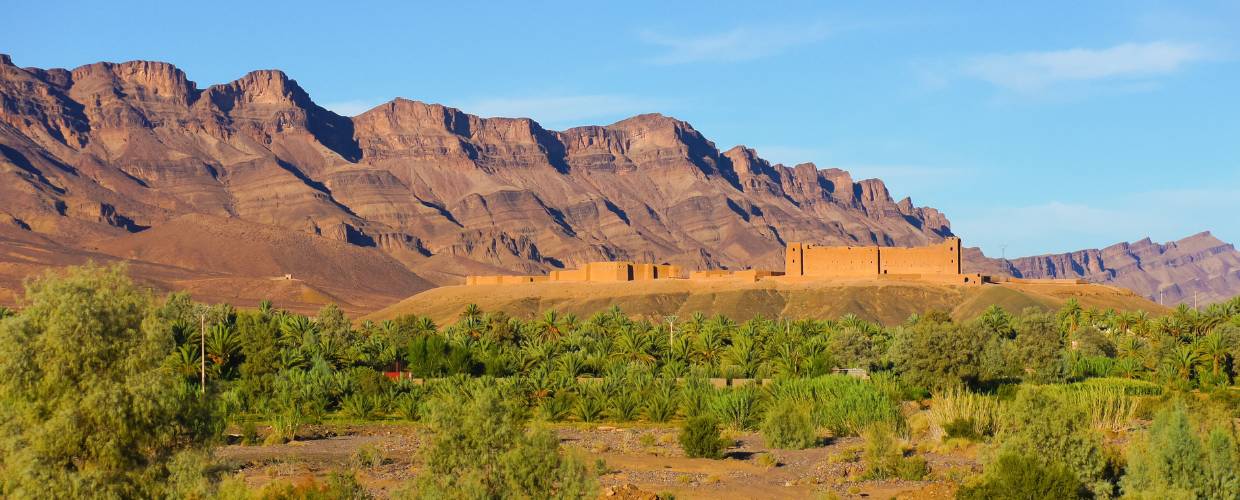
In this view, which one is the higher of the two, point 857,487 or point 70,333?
point 70,333

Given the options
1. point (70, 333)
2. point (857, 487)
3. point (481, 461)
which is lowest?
point (857, 487)

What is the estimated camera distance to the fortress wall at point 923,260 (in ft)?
438

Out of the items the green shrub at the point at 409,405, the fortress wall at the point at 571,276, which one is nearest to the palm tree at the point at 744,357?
the green shrub at the point at 409,405

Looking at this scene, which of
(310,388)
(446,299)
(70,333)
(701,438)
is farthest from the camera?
(446,299)

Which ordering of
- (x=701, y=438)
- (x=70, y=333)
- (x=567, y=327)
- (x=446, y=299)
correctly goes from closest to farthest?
1. (x=70, y=333)
2. (x=701, y=438)
3. (x=567, y=327)
4. (x=446, y=299)

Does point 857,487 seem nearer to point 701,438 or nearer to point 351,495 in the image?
point 701,438

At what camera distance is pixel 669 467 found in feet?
91.6

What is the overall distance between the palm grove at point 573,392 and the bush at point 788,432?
2.0 inches

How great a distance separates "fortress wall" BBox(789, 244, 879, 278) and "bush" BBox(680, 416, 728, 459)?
103m

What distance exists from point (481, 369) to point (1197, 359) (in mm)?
26104

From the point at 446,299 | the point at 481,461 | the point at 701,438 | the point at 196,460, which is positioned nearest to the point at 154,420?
the point at 196,460

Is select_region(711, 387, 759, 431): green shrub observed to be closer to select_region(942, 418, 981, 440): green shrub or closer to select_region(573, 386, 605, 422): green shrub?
select_region(573, 386, 605, 422): green shrub

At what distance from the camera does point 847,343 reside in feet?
179

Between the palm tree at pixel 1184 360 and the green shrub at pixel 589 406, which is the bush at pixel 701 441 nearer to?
the green shrub at pixel 589 406
